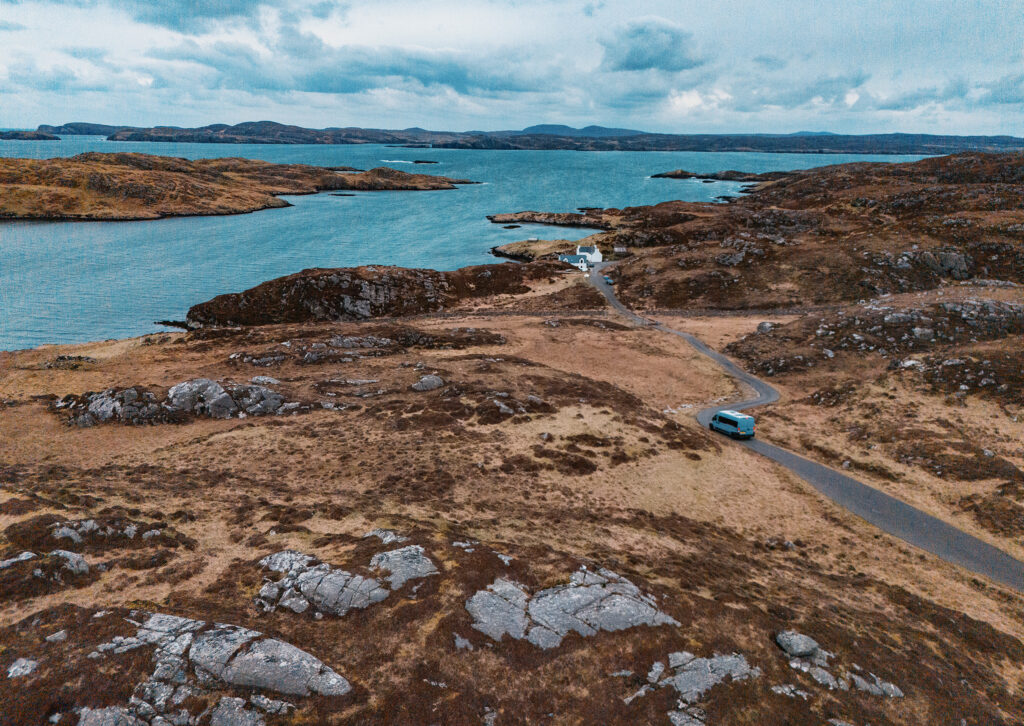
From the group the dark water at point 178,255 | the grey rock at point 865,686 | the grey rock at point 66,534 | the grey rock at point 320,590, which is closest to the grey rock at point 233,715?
the grey rock at point 320,590

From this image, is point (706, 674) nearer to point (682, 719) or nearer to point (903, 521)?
point (682, 719)

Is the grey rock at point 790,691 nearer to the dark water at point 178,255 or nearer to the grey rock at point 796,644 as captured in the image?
the grey rock at point 796,644

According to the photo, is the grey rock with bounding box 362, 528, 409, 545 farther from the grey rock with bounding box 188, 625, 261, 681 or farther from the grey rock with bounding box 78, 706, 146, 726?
the grey rock with bounding box 78, 706, 146, 726

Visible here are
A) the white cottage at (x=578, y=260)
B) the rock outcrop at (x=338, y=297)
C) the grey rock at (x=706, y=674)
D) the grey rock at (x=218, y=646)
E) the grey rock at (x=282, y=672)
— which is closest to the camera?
the grey rock at (x=282, y=672)

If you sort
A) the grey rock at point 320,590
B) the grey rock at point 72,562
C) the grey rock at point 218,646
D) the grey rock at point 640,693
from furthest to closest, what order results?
the grey rock at point 72,562 → the grey rock at point 320,590 → the grey rock at point 640,693 → the grey rock at point 218,646

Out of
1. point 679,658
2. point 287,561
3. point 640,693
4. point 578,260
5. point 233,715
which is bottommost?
point 679,658

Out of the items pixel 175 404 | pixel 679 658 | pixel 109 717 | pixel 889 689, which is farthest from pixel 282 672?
pixel 175 404

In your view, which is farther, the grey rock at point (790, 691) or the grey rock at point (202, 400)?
the grey rock at point (202, 400)
